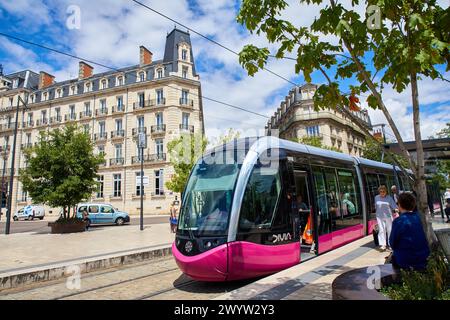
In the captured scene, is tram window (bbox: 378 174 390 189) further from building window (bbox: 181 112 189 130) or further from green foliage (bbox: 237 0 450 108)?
building window (bbox: 181 112 189 130)

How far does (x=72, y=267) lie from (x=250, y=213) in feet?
15.8

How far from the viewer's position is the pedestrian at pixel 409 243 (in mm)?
3964

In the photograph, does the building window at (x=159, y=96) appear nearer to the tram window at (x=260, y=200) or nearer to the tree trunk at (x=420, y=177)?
the tram window at (x=260, y=200)

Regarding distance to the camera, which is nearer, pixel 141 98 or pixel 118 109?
pixel 141 98

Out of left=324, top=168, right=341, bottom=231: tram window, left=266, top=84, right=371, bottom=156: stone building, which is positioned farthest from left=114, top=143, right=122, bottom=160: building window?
left=324, top=168, right=341, bottom=231: tram window

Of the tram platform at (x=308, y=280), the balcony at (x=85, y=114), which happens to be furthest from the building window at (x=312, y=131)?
the tram platform at (x=308, y=280)

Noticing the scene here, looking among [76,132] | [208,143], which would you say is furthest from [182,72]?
[76,132]

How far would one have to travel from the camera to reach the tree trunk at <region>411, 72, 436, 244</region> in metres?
3.41

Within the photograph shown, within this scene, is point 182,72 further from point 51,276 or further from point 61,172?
point 51,276

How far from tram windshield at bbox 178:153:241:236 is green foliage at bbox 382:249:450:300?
116 inches

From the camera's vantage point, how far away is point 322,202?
8.41 m

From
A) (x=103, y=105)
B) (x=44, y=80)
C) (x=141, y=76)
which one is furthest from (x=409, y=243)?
(x=44, y=80)

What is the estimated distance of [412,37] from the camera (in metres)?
3.33

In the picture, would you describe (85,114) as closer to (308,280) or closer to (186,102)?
(186,102)
